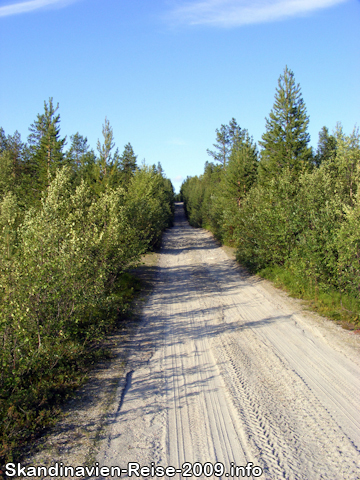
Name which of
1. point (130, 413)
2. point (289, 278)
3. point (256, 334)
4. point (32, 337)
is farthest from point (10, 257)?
point (289, 278)

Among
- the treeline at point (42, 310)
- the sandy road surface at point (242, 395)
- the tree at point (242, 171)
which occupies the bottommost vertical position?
the sandy road surface at point (242, 395)

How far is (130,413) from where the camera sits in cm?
509

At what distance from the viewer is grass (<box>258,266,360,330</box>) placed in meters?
9.20

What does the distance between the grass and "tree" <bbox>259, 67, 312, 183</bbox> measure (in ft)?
53.2

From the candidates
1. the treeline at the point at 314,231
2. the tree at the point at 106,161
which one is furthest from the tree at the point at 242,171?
the tree at the point at 106,161

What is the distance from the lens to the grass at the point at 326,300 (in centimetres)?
920

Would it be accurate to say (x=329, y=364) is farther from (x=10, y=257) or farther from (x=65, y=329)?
(x=10, y=257)

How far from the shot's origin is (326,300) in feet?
34.2

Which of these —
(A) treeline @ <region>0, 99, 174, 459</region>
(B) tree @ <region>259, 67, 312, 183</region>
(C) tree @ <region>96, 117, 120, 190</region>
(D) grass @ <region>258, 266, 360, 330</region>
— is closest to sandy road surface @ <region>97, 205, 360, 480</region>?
(D) grass @ <region>258, 266, 360, 330</region>

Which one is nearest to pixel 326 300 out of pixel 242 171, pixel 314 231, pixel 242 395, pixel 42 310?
pixel 314 231

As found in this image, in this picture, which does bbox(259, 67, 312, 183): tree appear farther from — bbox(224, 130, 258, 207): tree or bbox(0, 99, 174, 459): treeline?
bbox(0, 99, 174, 459): treeline

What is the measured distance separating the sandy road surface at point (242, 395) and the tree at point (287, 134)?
66.3 ft

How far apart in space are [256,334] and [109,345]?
373 centimetres

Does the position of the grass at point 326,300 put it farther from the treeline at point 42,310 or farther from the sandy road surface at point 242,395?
the treeline at point 42,310
